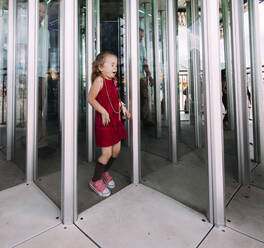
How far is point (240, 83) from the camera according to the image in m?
1.55

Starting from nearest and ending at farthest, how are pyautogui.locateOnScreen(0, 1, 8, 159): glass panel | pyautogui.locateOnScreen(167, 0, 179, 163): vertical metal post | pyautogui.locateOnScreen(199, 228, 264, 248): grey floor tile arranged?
pyautogui.locateOnScreen(199, 228, 264, 248): grey floor tile, pyautogui.locateOnScreen(167, 0, 179, 163): vertical metal post, pyautogui.locateOnScreen(0, 1, 8, 159): glass panel

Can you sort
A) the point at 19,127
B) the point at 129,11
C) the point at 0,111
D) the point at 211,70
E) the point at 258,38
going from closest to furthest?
the point at 211,70, the point at 129,11, the point at 258,38, the point at 19,127, the point at 0,111

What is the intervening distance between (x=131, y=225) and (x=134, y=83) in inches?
45.8

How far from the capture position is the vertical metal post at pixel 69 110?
1.04 meters

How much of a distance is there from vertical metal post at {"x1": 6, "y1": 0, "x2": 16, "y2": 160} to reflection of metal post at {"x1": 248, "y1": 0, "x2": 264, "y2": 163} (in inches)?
113

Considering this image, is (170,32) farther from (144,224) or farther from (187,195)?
(144,224)

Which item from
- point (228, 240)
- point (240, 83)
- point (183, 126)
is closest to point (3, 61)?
point (183, 126)

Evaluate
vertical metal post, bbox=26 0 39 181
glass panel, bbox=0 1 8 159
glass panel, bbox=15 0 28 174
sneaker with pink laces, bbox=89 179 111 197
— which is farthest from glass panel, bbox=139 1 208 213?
glass panel, bbox=0 1 8 159

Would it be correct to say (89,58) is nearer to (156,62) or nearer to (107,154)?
(156,62)

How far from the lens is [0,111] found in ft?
7.97

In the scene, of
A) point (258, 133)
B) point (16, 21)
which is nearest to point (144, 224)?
point (258, 133)

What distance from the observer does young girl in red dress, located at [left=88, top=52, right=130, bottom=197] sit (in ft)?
4.63

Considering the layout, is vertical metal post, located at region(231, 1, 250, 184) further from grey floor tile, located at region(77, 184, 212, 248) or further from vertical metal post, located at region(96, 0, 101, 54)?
vertical metal post, located at region(96, 0, 101, 54)

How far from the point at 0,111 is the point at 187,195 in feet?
8.59
